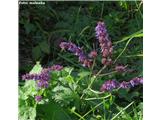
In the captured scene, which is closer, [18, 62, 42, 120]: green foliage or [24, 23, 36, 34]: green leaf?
[18, 62, 42, 120]: green foliage

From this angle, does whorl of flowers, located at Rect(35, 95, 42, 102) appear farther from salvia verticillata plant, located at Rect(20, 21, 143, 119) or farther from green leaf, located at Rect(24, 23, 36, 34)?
green leaf, located at Rect(24, 23, 36, 34)

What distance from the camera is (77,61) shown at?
2.27 m

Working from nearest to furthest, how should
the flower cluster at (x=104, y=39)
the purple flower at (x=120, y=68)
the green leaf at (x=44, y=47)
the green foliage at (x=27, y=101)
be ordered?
1. the green foliage at (x=27, y=101)
2. the flower cluster at (x=104, y=39)
3. the purple flower at (x=120, y=68)
4. the green leaf at (x=44, y=47)

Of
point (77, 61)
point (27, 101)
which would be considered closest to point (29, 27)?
point (77, 61)

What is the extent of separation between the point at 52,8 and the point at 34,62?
348 millimetres

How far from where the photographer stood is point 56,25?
2.48 m

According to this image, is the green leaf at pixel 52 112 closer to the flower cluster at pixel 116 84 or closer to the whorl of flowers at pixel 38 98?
the whorl of flowers at pixel 38 98

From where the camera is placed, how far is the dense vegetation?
1923mm

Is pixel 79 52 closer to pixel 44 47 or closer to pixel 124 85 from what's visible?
pixel 124 85

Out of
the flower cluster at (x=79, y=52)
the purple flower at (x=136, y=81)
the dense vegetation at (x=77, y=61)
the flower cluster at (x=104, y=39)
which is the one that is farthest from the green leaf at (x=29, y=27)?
the purple flower at (x=136, y=81)

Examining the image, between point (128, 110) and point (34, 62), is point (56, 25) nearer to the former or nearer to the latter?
point (34, 62)

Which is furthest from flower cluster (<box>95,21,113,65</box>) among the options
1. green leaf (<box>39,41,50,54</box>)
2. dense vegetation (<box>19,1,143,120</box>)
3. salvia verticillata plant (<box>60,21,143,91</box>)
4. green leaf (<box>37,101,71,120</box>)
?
green leaf (<box>39,41,50,54</box>)

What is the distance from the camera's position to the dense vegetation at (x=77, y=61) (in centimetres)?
192
